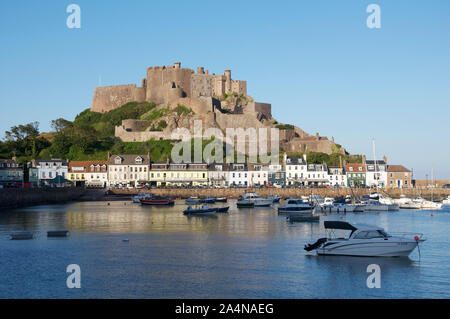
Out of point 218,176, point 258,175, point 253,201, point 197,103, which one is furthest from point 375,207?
point 197,103

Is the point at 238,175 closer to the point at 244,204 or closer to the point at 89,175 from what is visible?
the point at 89,175

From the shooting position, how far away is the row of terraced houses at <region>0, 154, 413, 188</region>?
76.9m

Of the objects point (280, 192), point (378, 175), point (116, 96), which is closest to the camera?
point (280, 192)

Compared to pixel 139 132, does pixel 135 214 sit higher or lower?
lower

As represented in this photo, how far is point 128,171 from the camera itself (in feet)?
254

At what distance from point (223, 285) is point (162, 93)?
85078 mm

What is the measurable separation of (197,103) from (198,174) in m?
20.4

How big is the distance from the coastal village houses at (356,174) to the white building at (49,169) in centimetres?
4091

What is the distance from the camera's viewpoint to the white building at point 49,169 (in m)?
76.1

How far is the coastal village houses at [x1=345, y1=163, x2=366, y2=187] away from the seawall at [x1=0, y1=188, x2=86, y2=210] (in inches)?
1478

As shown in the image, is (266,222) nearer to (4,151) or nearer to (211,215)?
(211,215)

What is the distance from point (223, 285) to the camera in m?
18.5

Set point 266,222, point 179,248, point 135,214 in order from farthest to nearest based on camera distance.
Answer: point 135,214, point 266,222, point 179,248

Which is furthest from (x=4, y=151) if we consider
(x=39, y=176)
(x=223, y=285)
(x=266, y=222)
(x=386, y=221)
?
(x=223, y=285)
